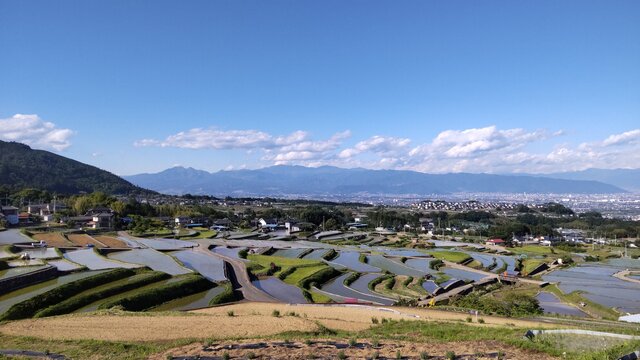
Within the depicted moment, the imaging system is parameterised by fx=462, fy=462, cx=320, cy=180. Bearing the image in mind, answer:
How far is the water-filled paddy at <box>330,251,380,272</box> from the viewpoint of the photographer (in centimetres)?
3819

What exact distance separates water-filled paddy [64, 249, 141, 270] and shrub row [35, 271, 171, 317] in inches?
134

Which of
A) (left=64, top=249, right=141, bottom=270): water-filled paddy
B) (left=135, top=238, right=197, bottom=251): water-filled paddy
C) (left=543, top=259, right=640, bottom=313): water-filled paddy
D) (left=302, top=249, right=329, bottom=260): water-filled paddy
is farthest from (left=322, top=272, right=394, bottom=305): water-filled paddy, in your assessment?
(left=135, top=238, right=197, bottom=251): water-filled paddy

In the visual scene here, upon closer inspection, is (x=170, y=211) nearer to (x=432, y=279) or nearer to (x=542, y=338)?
(x=432, y=279)

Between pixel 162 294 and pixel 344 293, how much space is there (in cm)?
1050

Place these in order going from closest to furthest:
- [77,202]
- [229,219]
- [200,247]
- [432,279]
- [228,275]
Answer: [228,275] → [432,279] → [200,247] → [77,202] → [229,219]

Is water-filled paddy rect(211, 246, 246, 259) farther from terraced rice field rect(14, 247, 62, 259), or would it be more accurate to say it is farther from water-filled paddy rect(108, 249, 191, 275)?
terraced rice field rect(14, 247, 62, 259)

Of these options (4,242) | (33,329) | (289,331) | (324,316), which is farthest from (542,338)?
(4,242)

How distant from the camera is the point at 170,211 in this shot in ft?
257

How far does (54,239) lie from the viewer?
42.4 m

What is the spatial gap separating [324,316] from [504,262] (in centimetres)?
3474

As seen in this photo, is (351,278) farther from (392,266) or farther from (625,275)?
(625,275)

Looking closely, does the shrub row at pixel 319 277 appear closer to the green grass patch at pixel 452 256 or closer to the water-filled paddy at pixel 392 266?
the water-filled paddy at pixel 392 266

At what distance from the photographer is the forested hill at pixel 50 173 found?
125938 millimetres

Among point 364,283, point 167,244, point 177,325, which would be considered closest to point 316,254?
point 167,244
